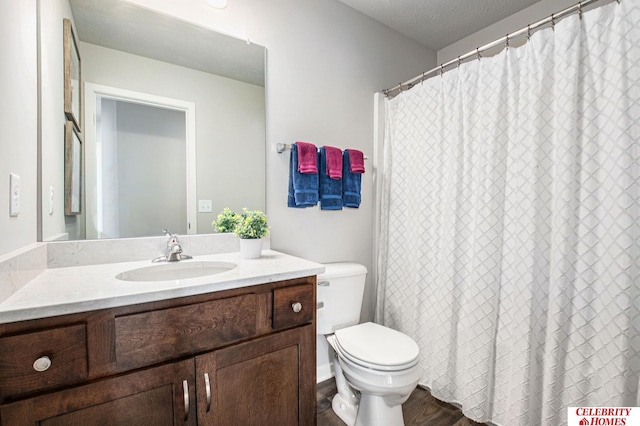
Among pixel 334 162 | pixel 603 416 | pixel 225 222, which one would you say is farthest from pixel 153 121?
pixel 603 416

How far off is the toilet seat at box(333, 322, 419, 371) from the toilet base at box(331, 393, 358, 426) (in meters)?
0.39

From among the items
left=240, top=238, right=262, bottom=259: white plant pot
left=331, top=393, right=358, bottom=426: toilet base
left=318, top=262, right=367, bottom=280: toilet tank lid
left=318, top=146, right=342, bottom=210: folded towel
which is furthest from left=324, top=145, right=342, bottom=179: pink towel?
left=331, top=393, right=358, bottom=426: toilet base

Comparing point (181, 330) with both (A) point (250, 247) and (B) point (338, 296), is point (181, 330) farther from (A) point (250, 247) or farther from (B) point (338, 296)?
(B) point (338, 296)

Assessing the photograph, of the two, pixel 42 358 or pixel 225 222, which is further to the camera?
pixel 225 222

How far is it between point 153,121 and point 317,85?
0.97 meters

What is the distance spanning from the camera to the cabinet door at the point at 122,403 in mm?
676

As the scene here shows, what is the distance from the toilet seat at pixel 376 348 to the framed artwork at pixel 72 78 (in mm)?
1530

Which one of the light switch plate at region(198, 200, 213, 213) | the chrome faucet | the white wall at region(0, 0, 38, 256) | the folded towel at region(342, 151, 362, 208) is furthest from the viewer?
the folded towel at region(342, 151, 362, 208)

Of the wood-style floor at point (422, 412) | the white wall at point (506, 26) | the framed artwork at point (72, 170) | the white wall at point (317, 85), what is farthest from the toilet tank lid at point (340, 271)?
the white wall at point (506, 26)

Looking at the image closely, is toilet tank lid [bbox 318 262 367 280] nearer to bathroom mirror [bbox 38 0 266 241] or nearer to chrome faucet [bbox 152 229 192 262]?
bathroom mirror [bbox 38 0 266 241]

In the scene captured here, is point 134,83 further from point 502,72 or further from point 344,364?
point 502,72

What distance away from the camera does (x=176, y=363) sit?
2.76 feet

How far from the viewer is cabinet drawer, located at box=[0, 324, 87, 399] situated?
2.12ft

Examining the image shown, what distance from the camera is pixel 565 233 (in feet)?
3.91
